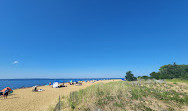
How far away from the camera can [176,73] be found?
106ft

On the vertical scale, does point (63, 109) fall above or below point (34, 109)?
above

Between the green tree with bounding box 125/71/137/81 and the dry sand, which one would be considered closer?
the dry sand

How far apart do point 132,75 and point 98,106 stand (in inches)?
1243

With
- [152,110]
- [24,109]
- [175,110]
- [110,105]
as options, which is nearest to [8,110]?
[24,109]

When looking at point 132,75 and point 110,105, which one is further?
point 132,75

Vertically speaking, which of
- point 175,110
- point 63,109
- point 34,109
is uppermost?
point 175,110

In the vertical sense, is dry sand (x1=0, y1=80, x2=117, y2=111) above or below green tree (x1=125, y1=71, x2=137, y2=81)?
below

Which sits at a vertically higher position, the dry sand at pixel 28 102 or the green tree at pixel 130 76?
the green tree at pixel 130 76

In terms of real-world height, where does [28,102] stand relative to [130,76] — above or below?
below

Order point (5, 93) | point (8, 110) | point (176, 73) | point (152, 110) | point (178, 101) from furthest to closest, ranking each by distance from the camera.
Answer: point (176, 73)
point (5, 93)
point (8, 110)
point (178, 101)
point (152, 110)

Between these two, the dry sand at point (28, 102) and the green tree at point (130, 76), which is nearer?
the dry sand at point (28, 102)

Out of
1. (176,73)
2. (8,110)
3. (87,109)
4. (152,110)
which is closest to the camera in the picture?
(152,110)

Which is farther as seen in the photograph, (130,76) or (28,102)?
(130,76)

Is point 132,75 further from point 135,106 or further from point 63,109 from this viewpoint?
point 63,109
